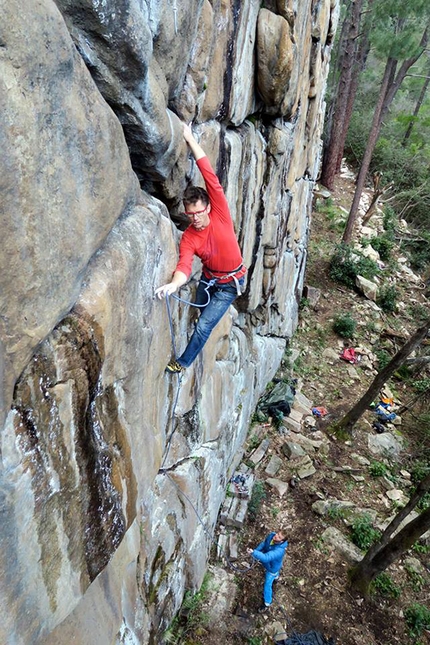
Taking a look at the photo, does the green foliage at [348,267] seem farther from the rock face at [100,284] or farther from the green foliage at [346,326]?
the rock face at [100,284]

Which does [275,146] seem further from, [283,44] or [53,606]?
[53,606]

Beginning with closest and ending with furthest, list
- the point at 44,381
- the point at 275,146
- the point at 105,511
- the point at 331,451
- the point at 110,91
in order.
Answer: the point at 44,381, the point at 110,91, the point at 105,511, the point at 275,146, the point at 331,451

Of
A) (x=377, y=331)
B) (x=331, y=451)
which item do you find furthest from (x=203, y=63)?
(x=377, y=331)

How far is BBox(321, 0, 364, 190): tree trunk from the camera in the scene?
1504cm

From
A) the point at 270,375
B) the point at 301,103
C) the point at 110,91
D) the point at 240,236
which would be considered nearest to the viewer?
the point at 110,91

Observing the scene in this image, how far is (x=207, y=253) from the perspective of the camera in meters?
4.21

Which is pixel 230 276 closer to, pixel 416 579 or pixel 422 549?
pixel 416 579

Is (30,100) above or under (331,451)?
above

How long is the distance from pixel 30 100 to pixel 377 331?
48.0 ft

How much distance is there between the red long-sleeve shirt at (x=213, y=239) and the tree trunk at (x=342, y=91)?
15100mm

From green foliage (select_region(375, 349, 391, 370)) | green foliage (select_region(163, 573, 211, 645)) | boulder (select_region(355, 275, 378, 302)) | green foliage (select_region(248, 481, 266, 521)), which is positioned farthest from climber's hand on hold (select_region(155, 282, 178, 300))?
boulder (select_region(355, 275, 378, 302))

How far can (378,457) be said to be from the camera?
34.2 ft

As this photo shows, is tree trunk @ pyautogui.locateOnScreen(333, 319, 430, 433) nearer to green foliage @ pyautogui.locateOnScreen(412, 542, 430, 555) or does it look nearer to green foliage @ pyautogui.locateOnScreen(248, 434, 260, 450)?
green foliage @ pyautogui.locateOnScreen(248, 434, 260, 450)

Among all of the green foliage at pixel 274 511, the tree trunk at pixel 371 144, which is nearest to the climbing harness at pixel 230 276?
the green foliage at pixel 274 511
